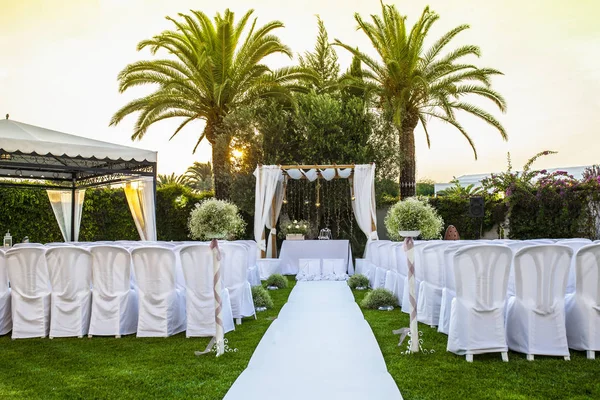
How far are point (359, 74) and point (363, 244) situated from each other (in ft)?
19.7

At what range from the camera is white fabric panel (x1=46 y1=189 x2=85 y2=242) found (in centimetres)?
1209

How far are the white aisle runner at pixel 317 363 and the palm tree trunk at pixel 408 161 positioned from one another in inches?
376

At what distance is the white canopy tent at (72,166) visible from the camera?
873 centimetres

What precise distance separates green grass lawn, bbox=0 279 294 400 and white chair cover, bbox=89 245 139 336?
0.14 meters

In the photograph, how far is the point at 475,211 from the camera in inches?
516

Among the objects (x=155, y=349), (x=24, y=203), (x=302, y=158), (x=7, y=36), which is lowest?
(x=155, y=349)

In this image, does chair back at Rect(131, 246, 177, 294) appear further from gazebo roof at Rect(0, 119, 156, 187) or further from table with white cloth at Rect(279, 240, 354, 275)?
table with white cloth at Rect(279, 240, 354, 275)

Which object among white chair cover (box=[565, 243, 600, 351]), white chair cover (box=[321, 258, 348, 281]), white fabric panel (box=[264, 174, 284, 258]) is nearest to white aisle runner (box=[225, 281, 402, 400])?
white chair cover (box=[565, 243, 600, 351])

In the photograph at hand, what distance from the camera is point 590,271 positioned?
13.8ft

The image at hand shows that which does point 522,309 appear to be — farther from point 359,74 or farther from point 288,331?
point 359,74

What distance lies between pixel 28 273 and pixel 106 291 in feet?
3.03

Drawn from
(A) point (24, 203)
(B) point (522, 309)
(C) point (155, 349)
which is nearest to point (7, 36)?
(A) point (24, 203)

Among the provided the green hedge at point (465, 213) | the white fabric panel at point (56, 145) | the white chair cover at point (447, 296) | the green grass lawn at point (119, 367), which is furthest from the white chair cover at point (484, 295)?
the green hedge at point (465, 213)

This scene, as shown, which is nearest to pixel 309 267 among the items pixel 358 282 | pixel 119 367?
pixel 358 282
